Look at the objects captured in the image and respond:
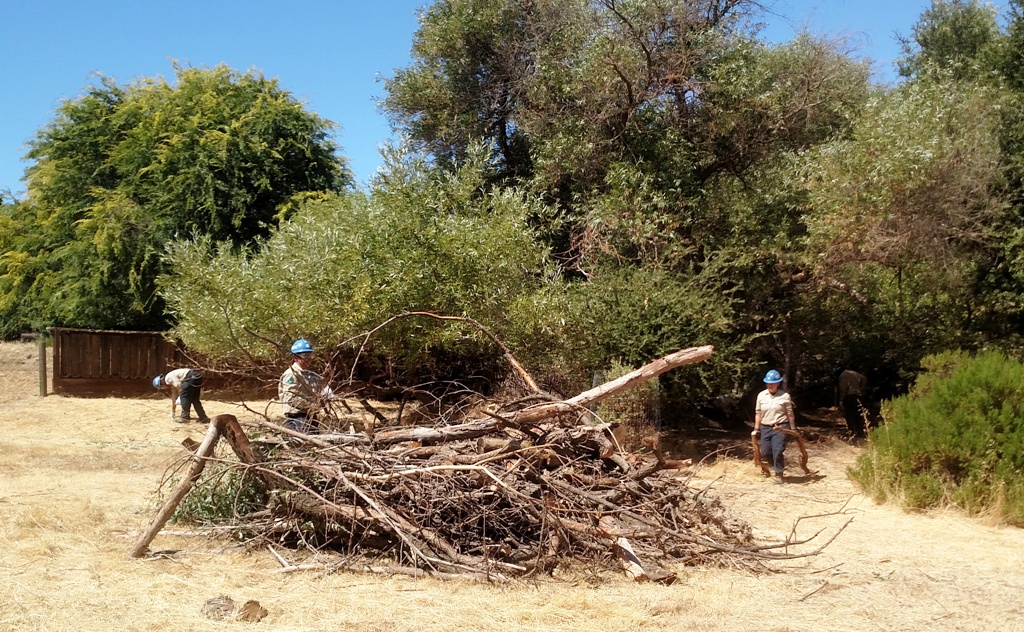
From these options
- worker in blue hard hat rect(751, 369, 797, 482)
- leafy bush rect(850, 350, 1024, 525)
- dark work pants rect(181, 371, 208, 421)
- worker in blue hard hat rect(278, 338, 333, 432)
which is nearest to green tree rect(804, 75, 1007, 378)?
worker in blue hard hat rect(751, 369, 797, 482)

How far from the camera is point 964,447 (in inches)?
353

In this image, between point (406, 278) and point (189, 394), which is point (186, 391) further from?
point (406, 278)

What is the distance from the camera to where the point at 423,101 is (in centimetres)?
1747

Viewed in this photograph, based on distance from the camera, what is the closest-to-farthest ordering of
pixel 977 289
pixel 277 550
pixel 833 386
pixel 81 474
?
pixel 277 550
pixel 81 474
pixel 977 289
pixel 833 386

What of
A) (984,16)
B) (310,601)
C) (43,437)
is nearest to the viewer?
(310,601)

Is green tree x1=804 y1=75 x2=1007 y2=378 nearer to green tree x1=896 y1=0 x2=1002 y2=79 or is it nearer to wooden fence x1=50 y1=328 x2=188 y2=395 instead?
green tree x1=896 y1=0 x2=1002 y2=79

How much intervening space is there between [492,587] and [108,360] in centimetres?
1552

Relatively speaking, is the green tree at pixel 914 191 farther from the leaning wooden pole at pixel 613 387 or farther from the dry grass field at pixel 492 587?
the leaning wooden pole at pixel 613 387

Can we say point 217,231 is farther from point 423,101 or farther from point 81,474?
point 81,474

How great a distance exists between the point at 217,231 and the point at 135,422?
5.72 metres

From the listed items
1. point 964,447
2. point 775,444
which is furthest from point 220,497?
point 964,447

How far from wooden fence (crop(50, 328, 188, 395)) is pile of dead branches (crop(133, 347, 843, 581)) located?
12561 mm

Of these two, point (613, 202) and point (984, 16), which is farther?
point (984, 16)

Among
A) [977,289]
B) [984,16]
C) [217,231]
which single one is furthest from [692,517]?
[984,16]
